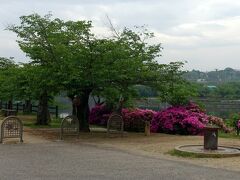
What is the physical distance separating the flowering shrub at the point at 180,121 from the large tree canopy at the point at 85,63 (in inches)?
78.2

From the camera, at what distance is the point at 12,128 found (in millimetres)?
18438

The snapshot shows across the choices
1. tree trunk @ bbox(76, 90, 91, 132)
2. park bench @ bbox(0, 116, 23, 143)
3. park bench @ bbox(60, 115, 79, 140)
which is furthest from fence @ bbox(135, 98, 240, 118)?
park bench @ bbox(0, 116, 23, 143)

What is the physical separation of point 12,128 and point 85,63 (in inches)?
150

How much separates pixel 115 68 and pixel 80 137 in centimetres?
342

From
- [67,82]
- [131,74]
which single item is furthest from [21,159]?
[131,74]

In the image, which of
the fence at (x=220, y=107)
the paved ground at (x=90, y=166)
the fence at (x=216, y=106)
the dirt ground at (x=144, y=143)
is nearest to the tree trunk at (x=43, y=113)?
the dirt ground at (x=144, y=143)

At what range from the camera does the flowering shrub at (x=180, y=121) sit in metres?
22.8

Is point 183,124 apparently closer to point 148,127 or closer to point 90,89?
point 148,127

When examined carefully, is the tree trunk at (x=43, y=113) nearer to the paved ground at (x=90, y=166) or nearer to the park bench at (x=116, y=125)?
the park bench at (x=116, y=125)

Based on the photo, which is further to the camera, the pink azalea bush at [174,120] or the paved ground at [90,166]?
the pink azalea bush at [174,120]

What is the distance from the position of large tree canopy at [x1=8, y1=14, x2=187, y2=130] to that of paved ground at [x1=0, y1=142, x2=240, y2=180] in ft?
14.7

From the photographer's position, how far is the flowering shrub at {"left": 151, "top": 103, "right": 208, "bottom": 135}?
22.8 meters

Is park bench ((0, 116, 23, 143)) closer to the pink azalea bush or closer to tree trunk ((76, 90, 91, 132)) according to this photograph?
tree trunk ((76, 90, 91, 132))

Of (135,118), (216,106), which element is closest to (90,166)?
(135,118)
